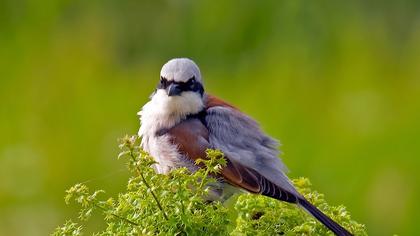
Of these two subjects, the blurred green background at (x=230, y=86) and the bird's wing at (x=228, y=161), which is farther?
the blurred green background at (x=230, y=86)

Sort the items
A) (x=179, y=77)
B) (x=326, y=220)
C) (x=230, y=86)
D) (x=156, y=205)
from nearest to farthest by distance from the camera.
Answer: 1. (x=156, y=205)
2. (x=326, y=220)
3. (x=179, y=77)
4. (x=230, y=86)

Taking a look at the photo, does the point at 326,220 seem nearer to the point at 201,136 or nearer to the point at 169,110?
the point at 201,136

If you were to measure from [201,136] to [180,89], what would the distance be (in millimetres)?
177

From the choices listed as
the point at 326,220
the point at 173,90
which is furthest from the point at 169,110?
the point at 326,220

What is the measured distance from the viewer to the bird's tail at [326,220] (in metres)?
2.62

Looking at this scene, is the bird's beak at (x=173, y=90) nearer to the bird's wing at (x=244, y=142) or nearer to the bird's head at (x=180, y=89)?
the bird's head at (x=180, y=89)

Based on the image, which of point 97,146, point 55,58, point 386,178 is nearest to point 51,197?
point 97,146

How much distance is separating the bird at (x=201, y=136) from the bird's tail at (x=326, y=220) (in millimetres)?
220

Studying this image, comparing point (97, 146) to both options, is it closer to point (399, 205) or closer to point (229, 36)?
point (229, 36)

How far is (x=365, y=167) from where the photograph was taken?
509cm

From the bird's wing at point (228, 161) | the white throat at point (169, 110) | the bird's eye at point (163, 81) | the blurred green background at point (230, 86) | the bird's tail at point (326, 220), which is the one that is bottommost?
the bird's tail at point (326, 220)

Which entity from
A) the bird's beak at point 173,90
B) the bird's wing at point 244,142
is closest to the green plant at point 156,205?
the bird's wing at point 244,142

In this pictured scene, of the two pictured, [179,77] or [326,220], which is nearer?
[326,220]

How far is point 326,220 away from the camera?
2672 mm
